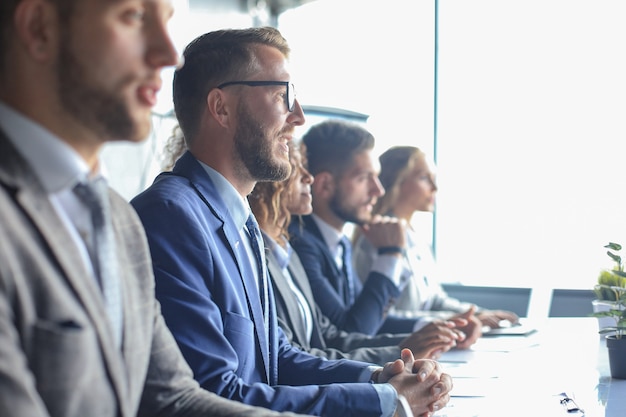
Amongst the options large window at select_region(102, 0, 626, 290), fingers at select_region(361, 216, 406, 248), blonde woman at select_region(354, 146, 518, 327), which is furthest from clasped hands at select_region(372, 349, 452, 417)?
large window at select_region(102, 0, 626, 290)

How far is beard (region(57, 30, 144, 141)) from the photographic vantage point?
104 centimetres

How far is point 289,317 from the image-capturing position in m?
2.65

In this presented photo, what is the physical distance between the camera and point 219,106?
2244 millimetres

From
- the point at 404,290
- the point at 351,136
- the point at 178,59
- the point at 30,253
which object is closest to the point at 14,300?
the point at 30,253

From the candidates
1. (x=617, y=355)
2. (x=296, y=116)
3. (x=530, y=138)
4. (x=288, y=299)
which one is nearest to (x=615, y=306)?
(x=617, y=355)

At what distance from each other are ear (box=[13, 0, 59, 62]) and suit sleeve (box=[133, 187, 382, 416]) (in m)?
0.79

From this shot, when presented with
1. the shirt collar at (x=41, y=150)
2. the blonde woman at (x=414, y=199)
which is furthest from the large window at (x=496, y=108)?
the shirt collar at (x=41, y=150)

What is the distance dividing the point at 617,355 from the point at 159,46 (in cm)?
173

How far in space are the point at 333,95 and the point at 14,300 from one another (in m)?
5.92

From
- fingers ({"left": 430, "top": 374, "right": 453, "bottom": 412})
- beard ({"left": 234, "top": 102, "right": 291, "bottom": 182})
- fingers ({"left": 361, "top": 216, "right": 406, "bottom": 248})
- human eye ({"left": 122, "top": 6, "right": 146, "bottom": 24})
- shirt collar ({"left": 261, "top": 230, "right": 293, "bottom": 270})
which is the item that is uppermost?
human eye ({"left": 122, "top": 6, "right": 146, "bottom": 24})

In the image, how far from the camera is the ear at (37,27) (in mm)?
1019

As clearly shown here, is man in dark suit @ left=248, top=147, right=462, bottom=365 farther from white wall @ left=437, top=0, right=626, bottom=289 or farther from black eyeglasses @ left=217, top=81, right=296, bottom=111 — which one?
white wall @ left=437, top=0, right=626, bottom=289

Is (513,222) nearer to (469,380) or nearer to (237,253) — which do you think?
(469,380)

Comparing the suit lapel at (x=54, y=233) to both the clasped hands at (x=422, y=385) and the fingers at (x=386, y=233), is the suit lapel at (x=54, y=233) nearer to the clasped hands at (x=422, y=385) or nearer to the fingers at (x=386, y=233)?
the clasped hands at (x=422, y=385)
